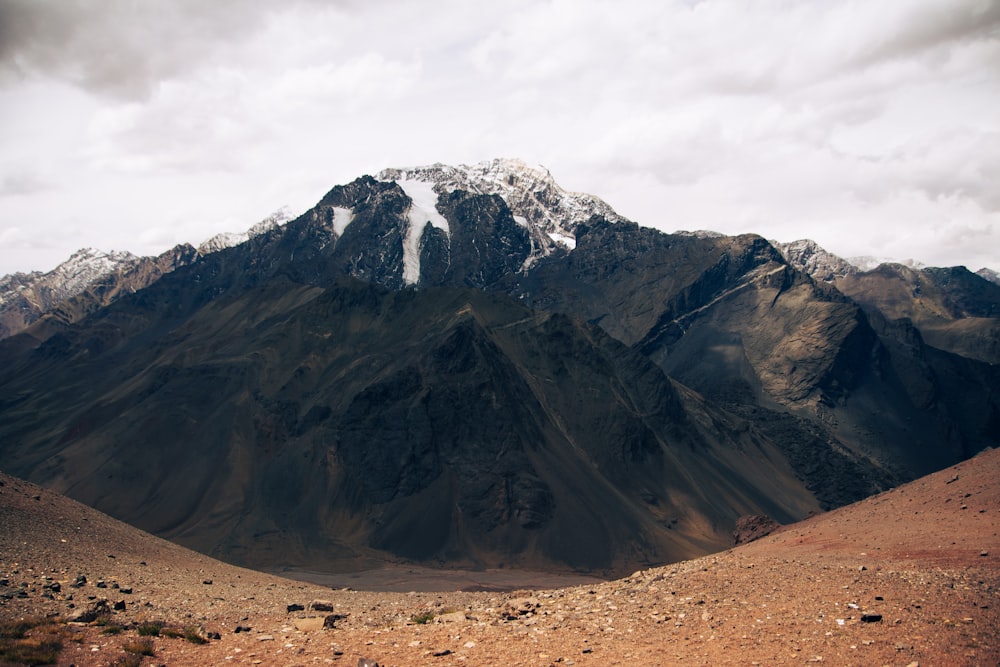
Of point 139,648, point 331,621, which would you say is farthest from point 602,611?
point 139,648

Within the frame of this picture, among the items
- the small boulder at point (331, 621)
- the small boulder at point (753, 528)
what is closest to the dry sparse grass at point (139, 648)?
the small boulder at point (331, 621)

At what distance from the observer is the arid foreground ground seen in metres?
28.7

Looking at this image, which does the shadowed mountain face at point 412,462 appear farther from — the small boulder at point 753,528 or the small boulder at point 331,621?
the small boulder at point 331,621

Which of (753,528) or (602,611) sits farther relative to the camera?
(753,528)

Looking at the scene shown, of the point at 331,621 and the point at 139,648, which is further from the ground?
the point at 139,648

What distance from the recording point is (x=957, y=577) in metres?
35.2

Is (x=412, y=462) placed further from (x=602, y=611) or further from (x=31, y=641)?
(x=31, y=641)

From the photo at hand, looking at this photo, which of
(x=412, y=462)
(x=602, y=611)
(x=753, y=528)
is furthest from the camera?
(x=412, y=462)

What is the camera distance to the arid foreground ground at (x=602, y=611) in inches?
1130

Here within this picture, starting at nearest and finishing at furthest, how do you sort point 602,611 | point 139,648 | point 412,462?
1. point 139,648
2. point 602,611
3. point 412,462

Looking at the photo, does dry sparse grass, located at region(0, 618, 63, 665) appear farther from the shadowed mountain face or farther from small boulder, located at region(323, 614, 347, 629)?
the shadowed mountain face

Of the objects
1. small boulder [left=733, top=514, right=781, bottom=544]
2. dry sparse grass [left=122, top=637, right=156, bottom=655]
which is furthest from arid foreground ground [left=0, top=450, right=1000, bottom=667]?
small boulder [left=733, top=514, right=781, bottom=544]

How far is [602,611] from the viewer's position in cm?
3497

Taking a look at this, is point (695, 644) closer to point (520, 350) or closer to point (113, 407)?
point (520, 350)
